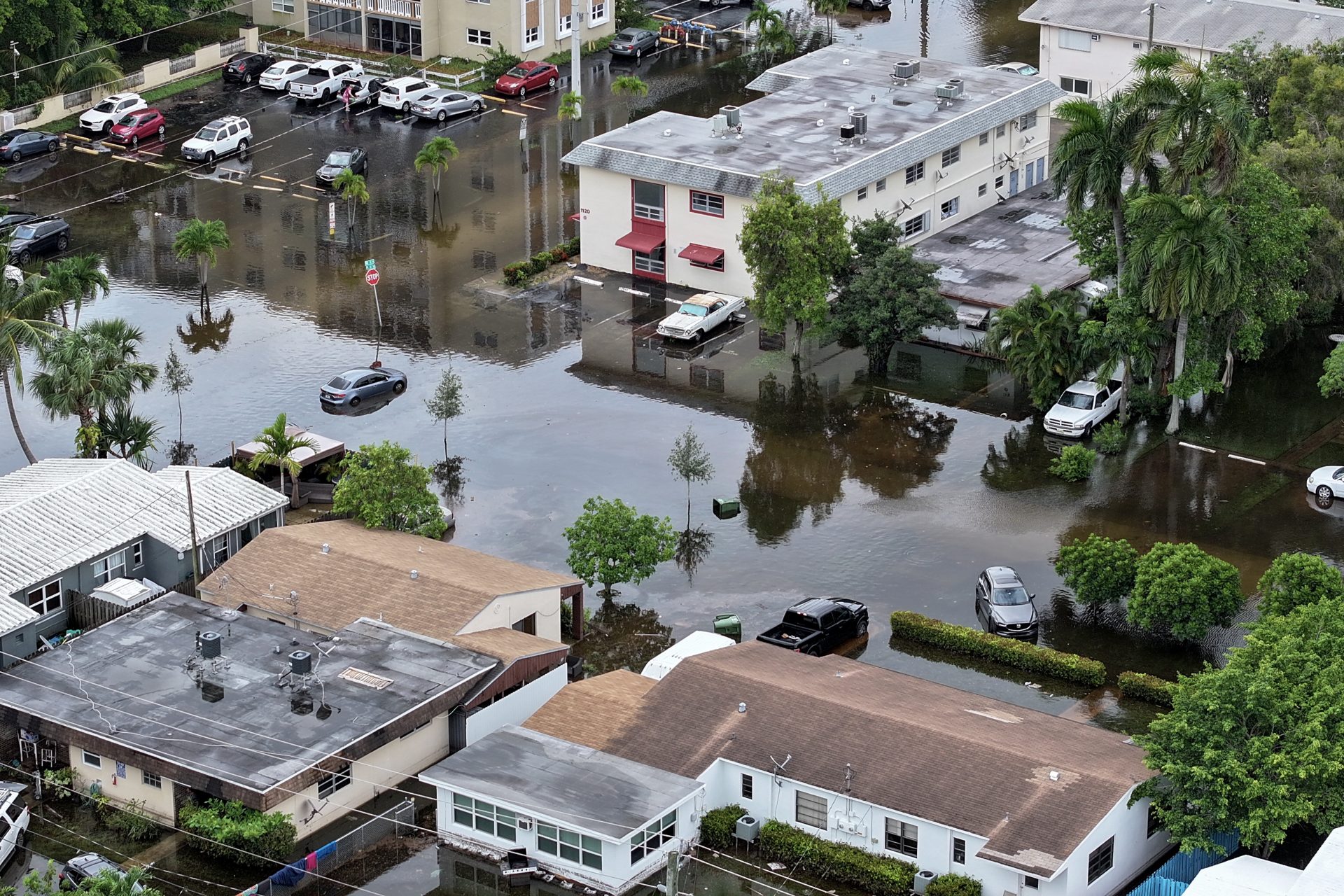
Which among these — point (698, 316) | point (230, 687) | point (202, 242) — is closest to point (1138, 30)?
point (698, 316)

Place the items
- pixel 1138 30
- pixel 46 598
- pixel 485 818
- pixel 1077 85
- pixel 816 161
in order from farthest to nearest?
pixel 1077 85
pixel 1138 30
pixel 816 161
pixel 46 598
pixel 485 818

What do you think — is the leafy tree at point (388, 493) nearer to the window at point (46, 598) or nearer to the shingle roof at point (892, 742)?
the window at point (46, 598)

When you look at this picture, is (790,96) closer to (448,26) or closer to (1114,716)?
(448,26)

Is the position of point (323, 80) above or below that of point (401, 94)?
above

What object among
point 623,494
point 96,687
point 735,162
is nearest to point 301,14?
point 735,162

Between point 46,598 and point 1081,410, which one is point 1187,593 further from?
point 46,598

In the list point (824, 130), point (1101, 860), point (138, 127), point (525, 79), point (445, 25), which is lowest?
point (1101, 860)

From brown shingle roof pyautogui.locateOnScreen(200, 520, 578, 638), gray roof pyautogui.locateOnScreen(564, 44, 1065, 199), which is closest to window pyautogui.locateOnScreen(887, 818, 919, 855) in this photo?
brown shingle roof pyautogui.locateOnScreen(200, 520, 578, 638)
